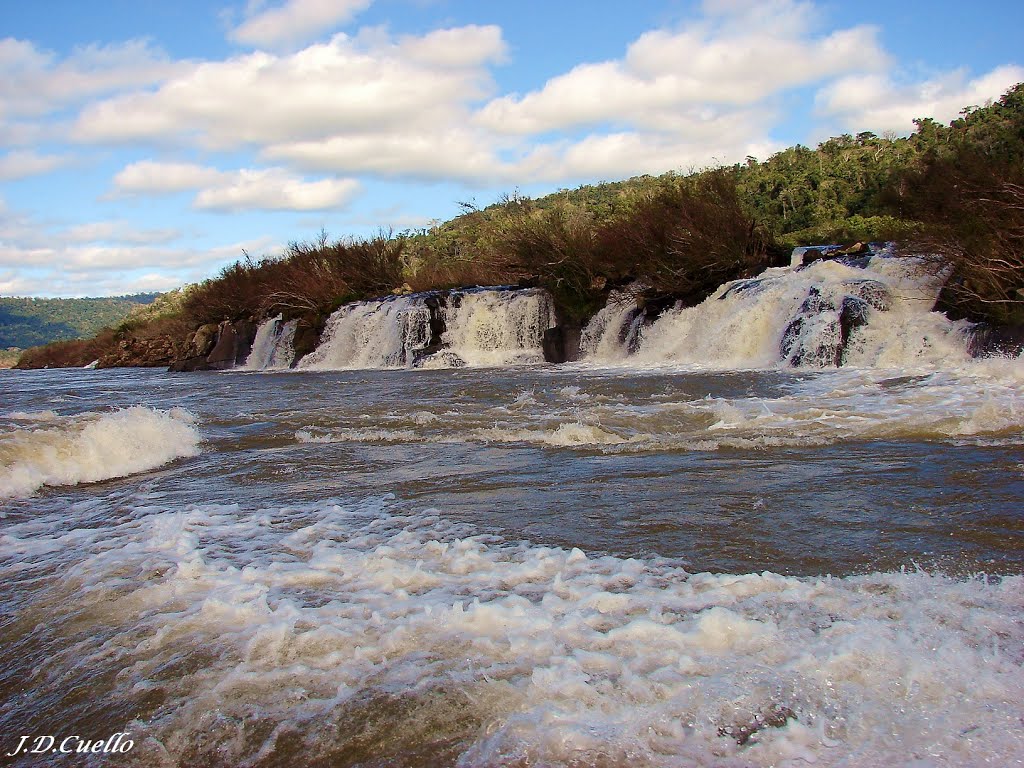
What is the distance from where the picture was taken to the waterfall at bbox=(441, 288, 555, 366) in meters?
20.1

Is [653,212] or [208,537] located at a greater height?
[653,212]

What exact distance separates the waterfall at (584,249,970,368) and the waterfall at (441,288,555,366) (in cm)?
376

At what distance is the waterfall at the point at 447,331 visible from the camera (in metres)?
20.3

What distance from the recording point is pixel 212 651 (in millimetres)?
2625

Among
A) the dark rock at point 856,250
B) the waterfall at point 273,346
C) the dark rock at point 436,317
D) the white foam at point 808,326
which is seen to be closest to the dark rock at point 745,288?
the white foam at point 808,326

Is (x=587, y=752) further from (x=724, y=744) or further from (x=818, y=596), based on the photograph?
(x=818, y=596)

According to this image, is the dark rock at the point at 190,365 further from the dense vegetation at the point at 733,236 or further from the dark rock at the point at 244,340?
the dense vegetation at the point at 733,236

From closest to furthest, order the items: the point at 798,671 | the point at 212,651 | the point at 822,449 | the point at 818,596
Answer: the point at 798,671, the point at 212,651, the point at 818,596, the point at 822,449

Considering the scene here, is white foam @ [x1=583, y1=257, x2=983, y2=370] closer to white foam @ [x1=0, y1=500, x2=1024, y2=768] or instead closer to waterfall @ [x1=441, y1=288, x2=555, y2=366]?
waterfall @ [x1=441, y1=288, x2=555, y2=366]

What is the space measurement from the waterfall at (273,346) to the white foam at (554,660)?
2408 cm

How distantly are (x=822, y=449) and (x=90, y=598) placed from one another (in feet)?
16.0

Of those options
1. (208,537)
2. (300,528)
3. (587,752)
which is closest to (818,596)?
(587,752)

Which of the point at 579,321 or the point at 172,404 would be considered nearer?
the point at 172,404

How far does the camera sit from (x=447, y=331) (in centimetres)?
2145
